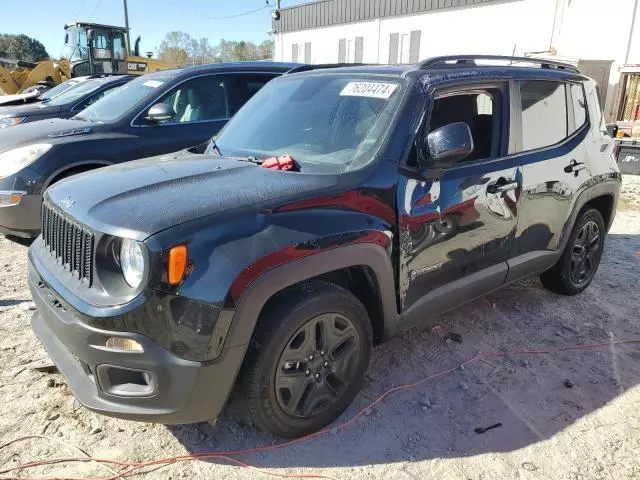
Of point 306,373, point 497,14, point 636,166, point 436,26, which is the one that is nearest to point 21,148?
point 306,373

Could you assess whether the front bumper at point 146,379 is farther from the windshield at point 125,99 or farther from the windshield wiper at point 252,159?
the windshield at point 125,99

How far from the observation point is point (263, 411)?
8.13ft

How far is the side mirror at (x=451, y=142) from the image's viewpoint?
109 inches

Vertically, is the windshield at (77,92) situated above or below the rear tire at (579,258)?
above

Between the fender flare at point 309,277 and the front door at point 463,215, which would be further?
the front door at point 463,215

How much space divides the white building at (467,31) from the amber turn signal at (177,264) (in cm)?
1584

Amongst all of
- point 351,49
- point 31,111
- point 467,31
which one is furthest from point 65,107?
point 351,49

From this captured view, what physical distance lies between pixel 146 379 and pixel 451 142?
1.88 m

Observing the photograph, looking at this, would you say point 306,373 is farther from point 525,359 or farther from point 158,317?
point 525,359

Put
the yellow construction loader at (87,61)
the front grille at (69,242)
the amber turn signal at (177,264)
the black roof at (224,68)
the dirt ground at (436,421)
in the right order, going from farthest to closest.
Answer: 1. the yellow construction loader at (87,61)
2. the black roof at (224,68)
3. the dirt ground at (436,421)
4. the front grille at (69,242)
5. the amber turn signal at (177,264)

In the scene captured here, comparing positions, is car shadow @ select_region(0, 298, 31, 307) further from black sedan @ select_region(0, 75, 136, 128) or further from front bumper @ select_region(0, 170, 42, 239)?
black sedan @ select_region(0, 75, 136, 128)

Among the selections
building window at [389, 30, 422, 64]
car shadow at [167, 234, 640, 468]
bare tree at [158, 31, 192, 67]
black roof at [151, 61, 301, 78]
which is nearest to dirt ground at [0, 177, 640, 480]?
car shadow at [167, 234, 640, 468]

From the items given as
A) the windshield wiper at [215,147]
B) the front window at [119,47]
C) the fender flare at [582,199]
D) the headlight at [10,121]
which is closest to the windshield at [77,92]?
the headlight at [10,121]

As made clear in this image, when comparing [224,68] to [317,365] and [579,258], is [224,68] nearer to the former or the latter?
[579,258]
